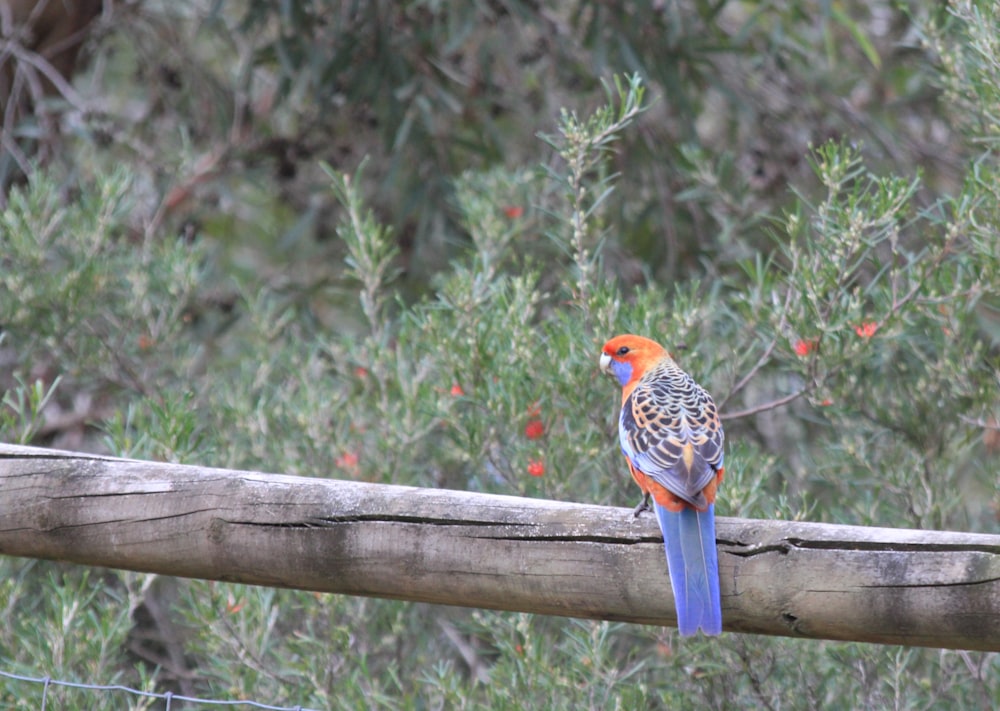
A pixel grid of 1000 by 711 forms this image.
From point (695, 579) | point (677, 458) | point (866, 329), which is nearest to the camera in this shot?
point (695, 579)

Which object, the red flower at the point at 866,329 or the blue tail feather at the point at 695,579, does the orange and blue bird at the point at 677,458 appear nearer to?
the blue tail feather at the point at 695,579

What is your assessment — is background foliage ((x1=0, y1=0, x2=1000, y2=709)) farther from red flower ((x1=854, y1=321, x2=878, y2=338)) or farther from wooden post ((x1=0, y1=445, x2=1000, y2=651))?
wooden post ((x1=0, y1=445, x2=1000, y2=651))

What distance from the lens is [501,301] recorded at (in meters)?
3.27

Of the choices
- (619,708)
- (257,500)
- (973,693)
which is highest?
(257,500)

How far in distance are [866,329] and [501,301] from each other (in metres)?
1.04

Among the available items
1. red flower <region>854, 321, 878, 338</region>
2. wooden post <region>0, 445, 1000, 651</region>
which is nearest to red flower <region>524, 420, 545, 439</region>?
red flower <region>854, 321, 878, 338</region>

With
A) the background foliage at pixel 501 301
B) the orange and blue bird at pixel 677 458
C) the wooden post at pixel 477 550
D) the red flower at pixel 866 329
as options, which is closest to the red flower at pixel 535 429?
the background foliage at pixel 501 301

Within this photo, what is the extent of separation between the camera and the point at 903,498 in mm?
3291

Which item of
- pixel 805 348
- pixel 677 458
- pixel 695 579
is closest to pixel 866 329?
pixel 805 348

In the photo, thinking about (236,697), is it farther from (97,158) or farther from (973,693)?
(97,158)

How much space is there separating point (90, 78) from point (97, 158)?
2.47 ft

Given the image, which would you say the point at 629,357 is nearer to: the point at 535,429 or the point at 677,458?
the point at 535,429

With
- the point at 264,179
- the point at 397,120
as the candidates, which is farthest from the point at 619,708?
the point at 264,179

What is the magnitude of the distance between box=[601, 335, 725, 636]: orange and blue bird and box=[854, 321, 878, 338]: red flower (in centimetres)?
49
